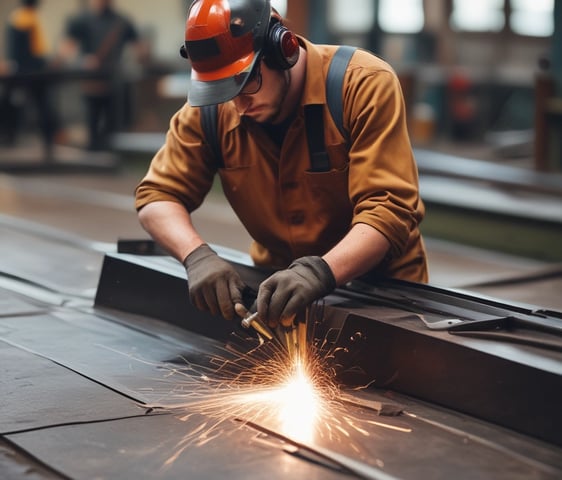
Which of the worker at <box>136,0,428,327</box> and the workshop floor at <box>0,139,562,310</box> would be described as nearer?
the worker at <box>136,0,428,327</box>

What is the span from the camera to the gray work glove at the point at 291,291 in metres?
2.78

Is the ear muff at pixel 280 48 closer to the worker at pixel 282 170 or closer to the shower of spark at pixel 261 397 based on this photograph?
the worker at pixel 282 170

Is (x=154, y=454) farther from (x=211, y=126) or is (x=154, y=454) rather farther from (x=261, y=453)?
(x=211, y=126)

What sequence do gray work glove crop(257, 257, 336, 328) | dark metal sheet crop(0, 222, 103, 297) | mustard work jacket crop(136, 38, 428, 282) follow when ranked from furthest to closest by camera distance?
dark metal sheet crop(0, 222, 103, 297) → mustard work jacket crop(136, 38, 428, 282) → gray work glove crop(257, 257, 336, 328)

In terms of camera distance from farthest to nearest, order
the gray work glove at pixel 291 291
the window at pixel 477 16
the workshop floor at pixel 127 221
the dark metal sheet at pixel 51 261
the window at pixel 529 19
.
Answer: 1. the window at pixel 477 16
2. the window at pixel 529 19
3. the workshop floor at pixel 127 221
4. the dark metal sheet at pixel 51 261
5. the gray work glove at pixel 291 291

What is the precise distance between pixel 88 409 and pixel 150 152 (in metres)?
7.93

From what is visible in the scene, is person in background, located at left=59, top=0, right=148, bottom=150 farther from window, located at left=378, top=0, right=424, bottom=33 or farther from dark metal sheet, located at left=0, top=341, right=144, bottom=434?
dark metal sheet, located at left=0, top=341, right=144, bottom=434

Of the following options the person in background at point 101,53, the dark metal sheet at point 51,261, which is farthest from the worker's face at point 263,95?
the person in background at point 101,53

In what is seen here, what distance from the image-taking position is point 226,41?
2979mm

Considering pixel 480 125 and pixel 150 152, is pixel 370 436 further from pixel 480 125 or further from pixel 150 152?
pixel 480 125

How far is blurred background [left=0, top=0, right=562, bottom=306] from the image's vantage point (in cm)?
704

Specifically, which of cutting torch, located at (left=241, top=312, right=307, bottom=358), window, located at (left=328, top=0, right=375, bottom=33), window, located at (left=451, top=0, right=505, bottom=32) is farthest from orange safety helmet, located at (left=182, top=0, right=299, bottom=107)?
window, located at (left=451, top=0, right=505, bottom=32)

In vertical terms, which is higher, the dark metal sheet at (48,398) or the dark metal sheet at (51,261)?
the dark metal sheet at (51,261)

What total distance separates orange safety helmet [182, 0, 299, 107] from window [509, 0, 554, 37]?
11.5 meters
